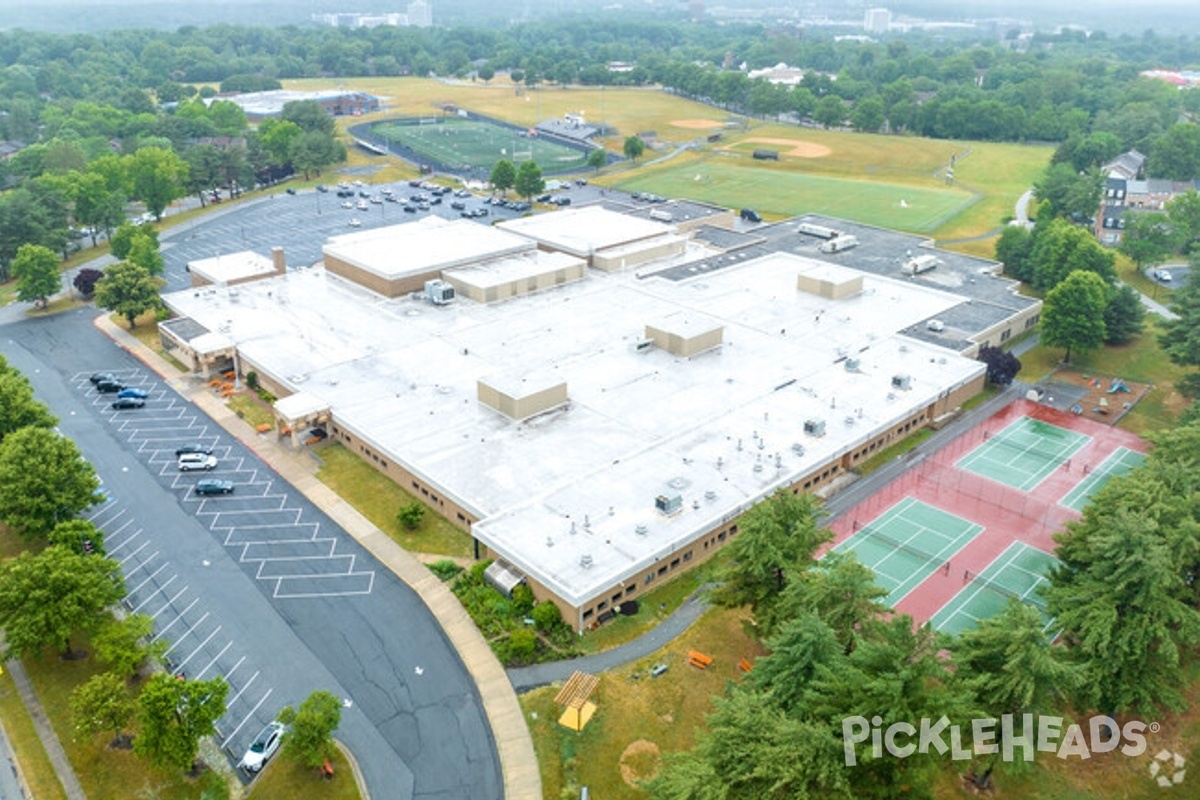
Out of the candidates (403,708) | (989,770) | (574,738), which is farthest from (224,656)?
(989,770)

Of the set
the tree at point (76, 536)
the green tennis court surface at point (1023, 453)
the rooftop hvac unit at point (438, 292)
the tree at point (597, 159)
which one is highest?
the tree at point (597, 159)

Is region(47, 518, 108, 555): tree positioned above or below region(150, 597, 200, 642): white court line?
above

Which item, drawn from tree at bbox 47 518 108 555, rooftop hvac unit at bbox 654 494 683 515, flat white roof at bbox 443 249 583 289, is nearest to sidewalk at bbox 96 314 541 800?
tree at bbox 47 518 108 555

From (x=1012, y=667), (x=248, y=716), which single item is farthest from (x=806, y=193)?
(x=248, y=716)

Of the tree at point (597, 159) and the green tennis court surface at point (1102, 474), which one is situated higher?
the tree at point (597, 159)

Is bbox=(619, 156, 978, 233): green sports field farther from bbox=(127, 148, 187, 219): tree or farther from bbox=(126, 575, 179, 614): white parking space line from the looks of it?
bbox=(126, 575, 179, 614): white parking space line

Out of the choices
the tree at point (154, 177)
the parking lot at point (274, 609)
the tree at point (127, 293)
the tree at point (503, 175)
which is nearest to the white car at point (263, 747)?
the parking lot at point (274, 609)

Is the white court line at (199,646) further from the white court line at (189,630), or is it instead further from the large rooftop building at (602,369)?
the large rooftop building at (602,369)
